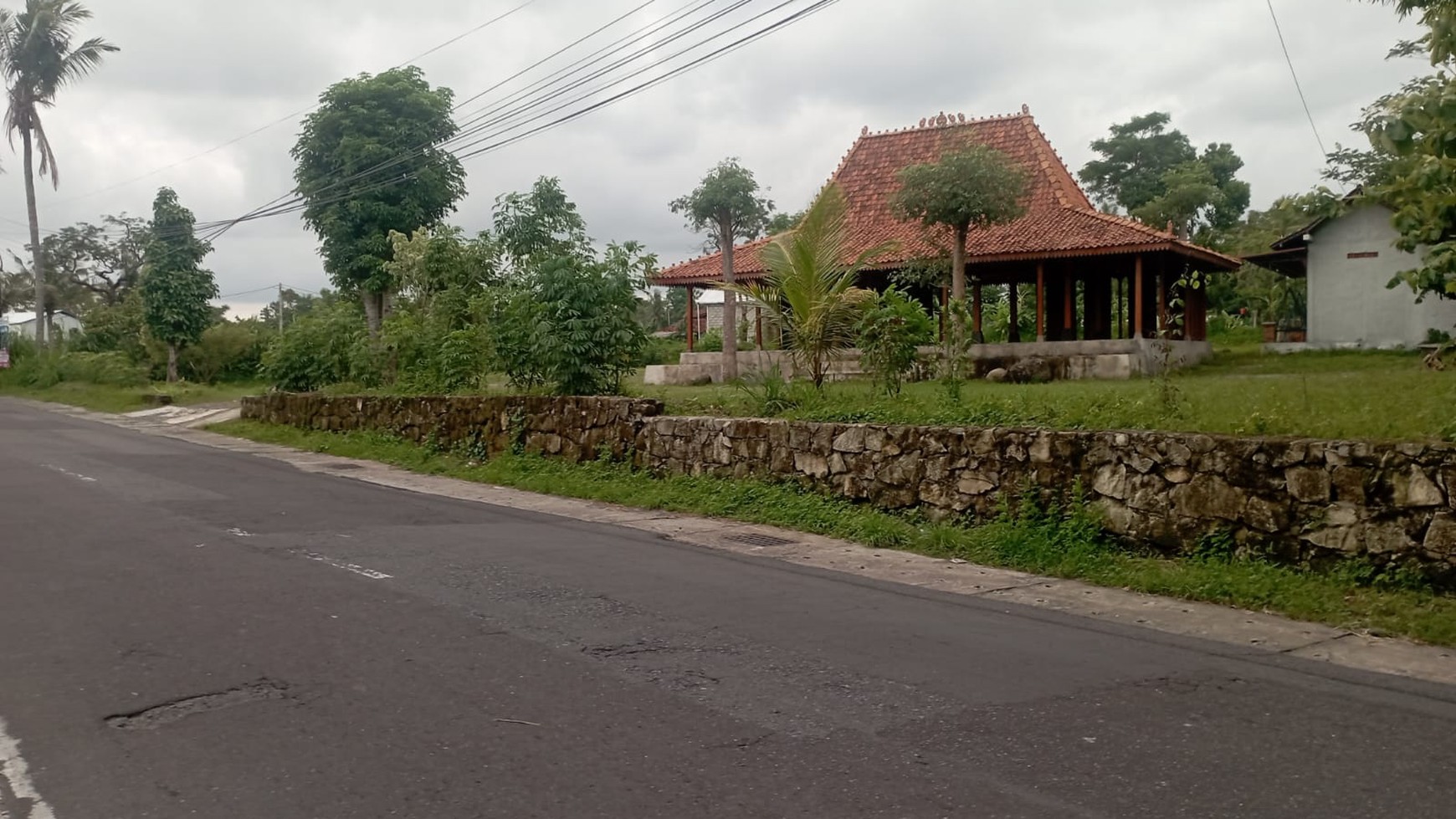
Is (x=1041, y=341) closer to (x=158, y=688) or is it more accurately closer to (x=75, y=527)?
(x=75, y=527)

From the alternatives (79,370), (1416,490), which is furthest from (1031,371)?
(79,370)

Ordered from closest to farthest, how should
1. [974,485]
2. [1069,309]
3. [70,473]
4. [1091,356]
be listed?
[974,485] → [70,473] → [1091,356] → [1069,309]

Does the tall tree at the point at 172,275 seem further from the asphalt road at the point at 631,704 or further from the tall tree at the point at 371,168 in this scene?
the asphalt road at the point at 631,704

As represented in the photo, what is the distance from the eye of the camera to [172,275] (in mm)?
38844

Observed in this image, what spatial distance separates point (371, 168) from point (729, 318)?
13.9m

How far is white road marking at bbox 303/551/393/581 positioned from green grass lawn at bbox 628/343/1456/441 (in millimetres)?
5752

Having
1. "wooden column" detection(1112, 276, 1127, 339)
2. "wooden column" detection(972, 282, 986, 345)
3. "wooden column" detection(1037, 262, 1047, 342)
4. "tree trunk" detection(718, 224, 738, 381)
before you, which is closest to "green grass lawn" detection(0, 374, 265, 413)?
"tree trunk" detection(718, 224, 738, 381)

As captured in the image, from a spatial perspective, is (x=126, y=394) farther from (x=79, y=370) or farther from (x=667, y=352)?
(x=667, y=352)

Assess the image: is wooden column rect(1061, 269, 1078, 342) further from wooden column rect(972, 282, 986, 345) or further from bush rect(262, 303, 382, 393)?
bush rect(262, 303, 382, 393)

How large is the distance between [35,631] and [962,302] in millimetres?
10645

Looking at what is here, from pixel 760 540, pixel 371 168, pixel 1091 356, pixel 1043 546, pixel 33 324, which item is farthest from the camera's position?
pixel 33 324

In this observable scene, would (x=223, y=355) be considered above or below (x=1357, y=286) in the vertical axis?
below

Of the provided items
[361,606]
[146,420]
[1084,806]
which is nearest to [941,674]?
[1084,806]

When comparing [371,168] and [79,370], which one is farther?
[79,370]
